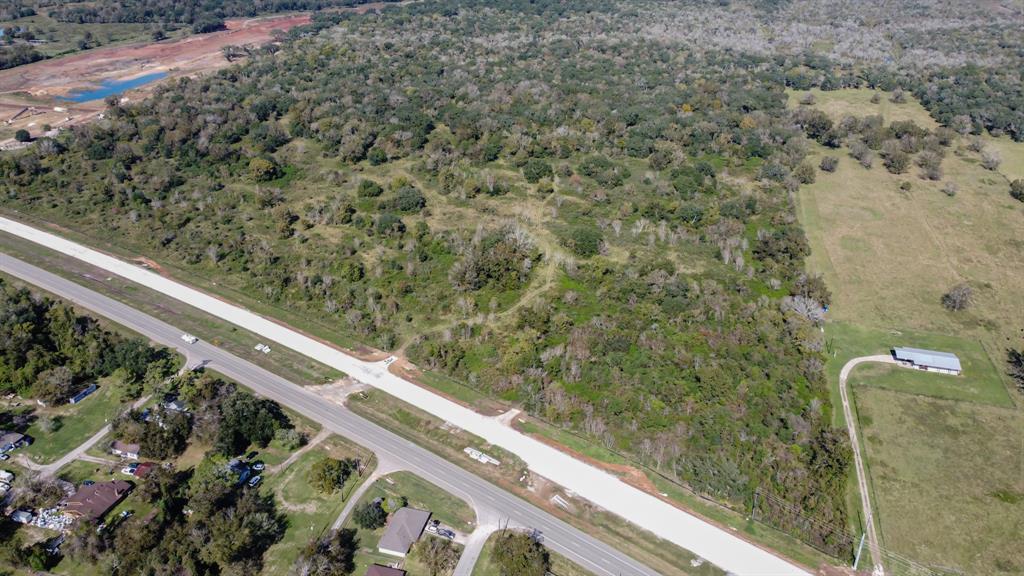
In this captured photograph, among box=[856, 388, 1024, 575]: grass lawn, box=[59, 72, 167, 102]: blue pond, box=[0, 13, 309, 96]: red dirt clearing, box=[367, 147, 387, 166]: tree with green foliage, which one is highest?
box=[0, 13, 309, 96]: red dirt clearing

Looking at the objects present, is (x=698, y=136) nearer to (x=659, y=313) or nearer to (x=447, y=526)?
(x=659, y=313)

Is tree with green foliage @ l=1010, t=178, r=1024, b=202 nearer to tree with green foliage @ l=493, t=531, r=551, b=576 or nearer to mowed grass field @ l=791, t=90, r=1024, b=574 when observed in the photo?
mowed grass field @ l=791, t=90, r=1024, b=574

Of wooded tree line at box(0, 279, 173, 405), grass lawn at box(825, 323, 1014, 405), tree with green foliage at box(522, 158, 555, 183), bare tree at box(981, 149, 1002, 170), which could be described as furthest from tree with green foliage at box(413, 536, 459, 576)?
bare tree at box(981, 149, 1002, 170)

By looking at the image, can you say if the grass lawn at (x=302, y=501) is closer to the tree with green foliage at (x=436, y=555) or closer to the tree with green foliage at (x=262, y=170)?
the tree with green foliage at (x=436, y=555)

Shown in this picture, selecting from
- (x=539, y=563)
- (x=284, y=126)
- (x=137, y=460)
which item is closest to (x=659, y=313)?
(x=539, y=563)

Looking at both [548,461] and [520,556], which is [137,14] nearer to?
[548,461]
